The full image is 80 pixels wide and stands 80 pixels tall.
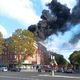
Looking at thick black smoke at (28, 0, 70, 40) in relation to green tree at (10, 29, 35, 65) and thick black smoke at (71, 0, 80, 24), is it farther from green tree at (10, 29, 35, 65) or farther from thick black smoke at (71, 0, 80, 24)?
green tree at (10, 29, 35, 65)

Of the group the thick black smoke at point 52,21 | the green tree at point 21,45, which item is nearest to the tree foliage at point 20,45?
the green tree at point 21,45

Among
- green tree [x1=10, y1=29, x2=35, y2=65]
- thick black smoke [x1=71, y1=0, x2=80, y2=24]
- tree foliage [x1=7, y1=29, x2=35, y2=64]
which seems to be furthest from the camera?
tree foliage [x1=7, y1=29, x2=35, y2=64]

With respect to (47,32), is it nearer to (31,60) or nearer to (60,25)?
(60,25)

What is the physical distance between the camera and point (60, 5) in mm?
37719

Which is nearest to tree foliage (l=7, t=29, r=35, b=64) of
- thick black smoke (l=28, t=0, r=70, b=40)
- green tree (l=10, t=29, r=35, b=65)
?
green tree (l=10, t=29, r=35, b=65)

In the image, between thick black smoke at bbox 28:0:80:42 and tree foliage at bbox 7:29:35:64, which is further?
tree foliage at bbox 7:29:35:64

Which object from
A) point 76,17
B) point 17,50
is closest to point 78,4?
point 76,17

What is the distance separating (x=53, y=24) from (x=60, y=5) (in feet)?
9.48

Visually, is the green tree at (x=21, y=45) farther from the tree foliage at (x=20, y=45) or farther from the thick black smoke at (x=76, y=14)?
the thick black smoke at (x=76, y=14)

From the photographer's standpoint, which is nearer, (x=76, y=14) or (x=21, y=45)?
(x=76, y=14)

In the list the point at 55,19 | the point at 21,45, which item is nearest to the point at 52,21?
the point at 55,19

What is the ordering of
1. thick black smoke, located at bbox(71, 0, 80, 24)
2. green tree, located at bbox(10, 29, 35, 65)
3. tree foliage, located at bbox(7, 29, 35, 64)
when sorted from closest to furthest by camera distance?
thick black smoke, located at bbox(71, 0, 80, 24), green tree, located at bbox(10, 29, 35, 65), tree foliage, located at bbox(7, 29, 35, 64)

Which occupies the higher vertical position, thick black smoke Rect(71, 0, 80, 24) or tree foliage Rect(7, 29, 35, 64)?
tree foliage Rect(7, 29, 35, 64)

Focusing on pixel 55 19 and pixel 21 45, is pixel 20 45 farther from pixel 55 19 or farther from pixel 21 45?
pixel 55 19
